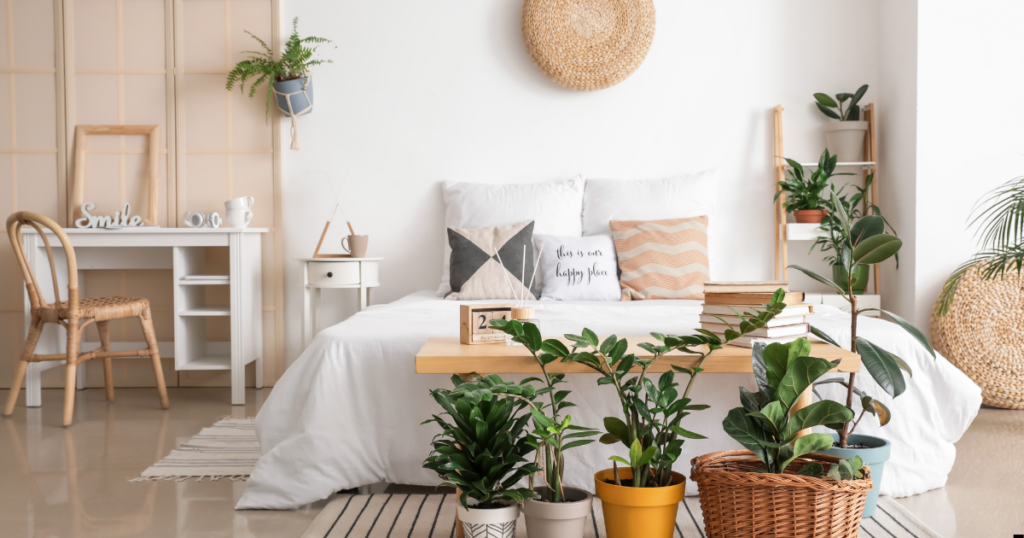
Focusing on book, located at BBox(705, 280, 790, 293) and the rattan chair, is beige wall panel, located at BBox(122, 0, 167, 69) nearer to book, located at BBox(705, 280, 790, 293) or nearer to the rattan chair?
the rattan chair

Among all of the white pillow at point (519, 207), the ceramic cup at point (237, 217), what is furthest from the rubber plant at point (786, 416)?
the ceramic cup at point (237, 217)

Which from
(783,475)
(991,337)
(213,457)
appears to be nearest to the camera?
(783,475)

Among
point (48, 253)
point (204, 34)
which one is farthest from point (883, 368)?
point (204, 34)

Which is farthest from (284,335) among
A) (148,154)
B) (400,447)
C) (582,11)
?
(582,11)

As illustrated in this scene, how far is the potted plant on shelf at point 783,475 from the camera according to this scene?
1.42 m

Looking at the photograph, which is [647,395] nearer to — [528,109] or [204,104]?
[528,109]

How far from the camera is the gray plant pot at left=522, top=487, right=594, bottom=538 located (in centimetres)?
147

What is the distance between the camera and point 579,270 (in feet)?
9.75

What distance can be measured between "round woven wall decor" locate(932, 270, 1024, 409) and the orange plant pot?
2.21 m

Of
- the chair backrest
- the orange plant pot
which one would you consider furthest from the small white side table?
the orange plant pot

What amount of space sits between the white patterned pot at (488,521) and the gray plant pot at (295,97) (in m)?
2.57

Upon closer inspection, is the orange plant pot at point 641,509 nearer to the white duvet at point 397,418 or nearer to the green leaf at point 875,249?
the white duvet at point 397,418

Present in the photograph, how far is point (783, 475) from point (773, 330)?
1.18 ft

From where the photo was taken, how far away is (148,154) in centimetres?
360
